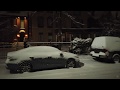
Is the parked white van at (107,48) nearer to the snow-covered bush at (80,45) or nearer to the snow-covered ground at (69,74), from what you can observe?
the snow-covered ground at (69,74)

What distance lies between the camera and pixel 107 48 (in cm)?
1573

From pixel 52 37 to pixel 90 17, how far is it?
818 centimetres

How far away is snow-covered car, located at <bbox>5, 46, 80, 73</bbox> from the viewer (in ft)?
40.9

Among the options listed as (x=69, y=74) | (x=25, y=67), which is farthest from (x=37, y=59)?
(x=69, y=74)

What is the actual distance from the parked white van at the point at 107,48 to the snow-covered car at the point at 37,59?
8.54 ft

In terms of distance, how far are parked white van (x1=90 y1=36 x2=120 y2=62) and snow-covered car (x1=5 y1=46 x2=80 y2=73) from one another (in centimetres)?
260

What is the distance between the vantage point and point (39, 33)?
1361 inches

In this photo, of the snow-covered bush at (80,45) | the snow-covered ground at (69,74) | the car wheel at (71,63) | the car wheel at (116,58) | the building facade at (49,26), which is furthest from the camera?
the building facade at (49,26)

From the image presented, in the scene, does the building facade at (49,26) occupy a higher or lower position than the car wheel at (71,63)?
higher

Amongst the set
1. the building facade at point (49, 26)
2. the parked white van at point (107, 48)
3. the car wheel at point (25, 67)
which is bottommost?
the car wheel at point (25, 67)

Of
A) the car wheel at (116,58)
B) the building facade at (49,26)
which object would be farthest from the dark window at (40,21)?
the car wheel at (116,58)

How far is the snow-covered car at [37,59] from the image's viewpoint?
1247cm

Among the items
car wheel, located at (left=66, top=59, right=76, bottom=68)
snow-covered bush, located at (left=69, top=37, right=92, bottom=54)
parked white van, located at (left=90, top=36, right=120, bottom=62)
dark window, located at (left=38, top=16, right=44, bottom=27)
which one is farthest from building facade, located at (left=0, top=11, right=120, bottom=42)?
car wheel, located at (left=66, top=59, right=76, bottom=68)
